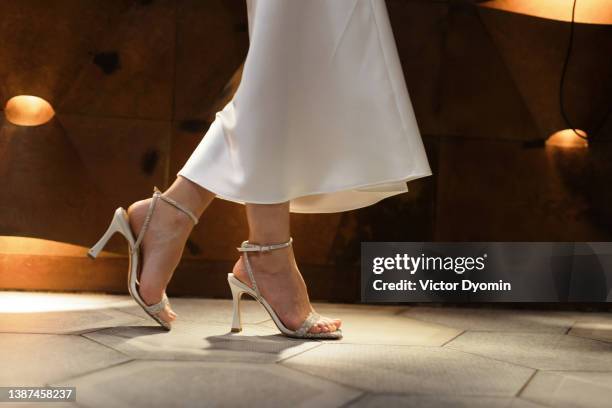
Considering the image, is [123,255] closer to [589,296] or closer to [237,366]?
[237,366]

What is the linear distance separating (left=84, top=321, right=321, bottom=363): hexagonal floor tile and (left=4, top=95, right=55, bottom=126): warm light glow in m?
0.77

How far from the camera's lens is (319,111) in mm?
1094

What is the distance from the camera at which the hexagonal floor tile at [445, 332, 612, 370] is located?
36.9 inches

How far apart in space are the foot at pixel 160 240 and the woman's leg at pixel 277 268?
0.45 ft

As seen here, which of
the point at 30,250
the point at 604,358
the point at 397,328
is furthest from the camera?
the point at 30,250

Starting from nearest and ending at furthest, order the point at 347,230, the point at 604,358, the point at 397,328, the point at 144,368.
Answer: the point at 144,368, the point at 604,358, the point at 397,328, the point at 347,230

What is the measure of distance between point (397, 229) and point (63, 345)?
1.00 metres

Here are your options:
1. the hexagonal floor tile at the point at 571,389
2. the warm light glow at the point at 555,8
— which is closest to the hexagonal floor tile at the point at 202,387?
the hexagonal floor tile at the point at 571,389

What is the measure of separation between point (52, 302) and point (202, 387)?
81 cm

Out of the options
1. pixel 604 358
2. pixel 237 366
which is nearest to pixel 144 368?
pixel 237 366

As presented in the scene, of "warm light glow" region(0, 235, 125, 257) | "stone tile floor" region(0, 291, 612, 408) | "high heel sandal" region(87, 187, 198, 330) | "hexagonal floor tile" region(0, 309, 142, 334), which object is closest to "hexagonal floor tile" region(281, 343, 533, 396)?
"stone tile floor" region(0, 291, 612, 408)

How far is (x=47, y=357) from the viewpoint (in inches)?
31.9

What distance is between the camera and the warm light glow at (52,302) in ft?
4.10

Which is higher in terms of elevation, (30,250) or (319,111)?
(319,111)
